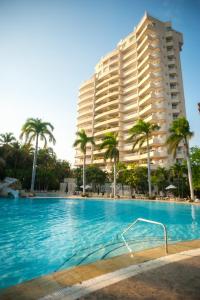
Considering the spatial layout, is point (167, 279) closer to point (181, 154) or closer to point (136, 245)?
point (136, 245)

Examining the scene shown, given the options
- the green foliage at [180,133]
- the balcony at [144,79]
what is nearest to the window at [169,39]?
the balcony at [144,79]

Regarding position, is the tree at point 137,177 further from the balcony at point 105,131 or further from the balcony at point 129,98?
the balcony at point 129,98

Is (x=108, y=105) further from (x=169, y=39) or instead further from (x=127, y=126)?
(x=169, y=39)

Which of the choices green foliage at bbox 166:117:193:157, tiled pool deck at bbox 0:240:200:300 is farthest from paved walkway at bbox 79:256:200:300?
green foliage at bbox 166:117:193:157

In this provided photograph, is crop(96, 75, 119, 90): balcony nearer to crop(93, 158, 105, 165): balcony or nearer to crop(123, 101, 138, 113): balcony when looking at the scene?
crop(123, 101, 138, 113): balcony

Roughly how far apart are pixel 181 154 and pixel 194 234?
4130 centimetres

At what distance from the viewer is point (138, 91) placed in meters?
61.1

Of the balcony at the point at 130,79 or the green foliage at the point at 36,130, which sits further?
the balcony at the point at 130,79

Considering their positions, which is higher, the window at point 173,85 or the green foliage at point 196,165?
the window at point 173,85

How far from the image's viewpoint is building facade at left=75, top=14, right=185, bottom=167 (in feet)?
172

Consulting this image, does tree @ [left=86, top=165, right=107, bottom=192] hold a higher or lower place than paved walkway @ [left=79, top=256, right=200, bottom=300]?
higher

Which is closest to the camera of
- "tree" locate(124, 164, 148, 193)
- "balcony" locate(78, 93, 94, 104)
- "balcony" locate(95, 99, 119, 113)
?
"tree" locate(124, 164, 148, 193)

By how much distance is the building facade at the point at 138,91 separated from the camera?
52500mm

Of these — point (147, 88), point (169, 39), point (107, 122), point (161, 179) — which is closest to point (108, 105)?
point (107, 122)
